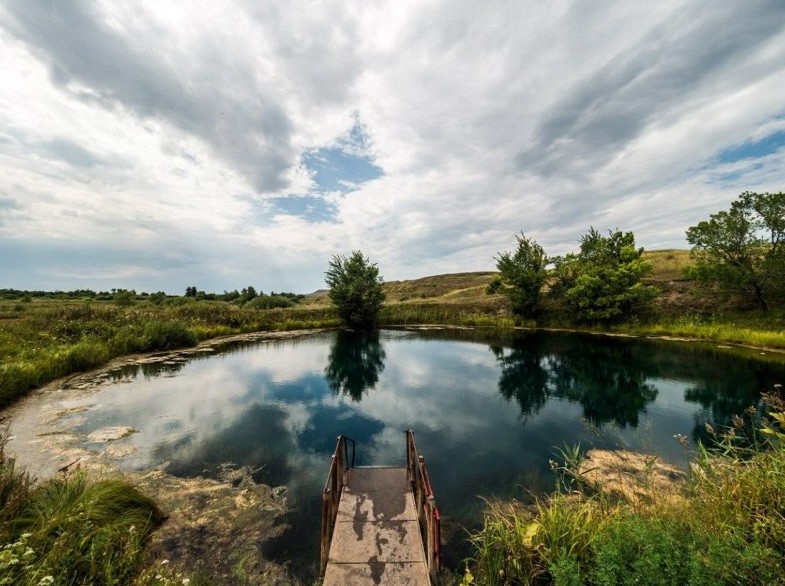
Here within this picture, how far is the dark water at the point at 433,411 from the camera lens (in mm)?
8555

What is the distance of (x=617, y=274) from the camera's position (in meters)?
32.4

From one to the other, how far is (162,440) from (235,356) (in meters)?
12.9

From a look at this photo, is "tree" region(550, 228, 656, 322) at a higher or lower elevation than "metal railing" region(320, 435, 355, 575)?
higher

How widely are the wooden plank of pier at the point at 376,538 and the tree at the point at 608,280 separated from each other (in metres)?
32.9

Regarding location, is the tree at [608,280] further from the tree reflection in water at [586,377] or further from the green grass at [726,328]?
the tree reflection in water at [586,377]

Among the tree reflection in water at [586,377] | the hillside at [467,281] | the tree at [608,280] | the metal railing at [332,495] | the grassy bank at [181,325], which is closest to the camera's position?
the metal railing at [332,495]

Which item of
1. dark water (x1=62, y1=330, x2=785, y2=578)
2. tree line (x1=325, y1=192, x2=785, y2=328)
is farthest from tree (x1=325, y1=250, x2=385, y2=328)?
dark water (x1=62, y1=330, x2=785, y2=578)

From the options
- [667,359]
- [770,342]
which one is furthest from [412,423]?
[770,342]

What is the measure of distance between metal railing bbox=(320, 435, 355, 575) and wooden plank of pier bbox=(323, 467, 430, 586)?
0.12m

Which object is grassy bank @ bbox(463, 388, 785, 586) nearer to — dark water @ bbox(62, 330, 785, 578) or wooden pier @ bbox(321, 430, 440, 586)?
wooden pier @ bbox(321, 430, 440, 586)

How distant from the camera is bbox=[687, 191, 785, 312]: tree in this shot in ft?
84.1

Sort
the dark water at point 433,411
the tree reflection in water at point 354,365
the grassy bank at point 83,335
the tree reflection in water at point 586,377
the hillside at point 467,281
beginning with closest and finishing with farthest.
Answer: the dark water at point 433,411, the tree reflection in water at point 586,377, the grassy bank at point 83,335, the tree reflection in water at point 354,365, the hillside at point 467,281

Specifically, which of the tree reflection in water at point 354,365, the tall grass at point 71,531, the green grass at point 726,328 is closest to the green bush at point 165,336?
the tree reflection in water at point 354,365

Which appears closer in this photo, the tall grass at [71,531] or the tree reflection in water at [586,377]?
the tall grass at [71,531]
